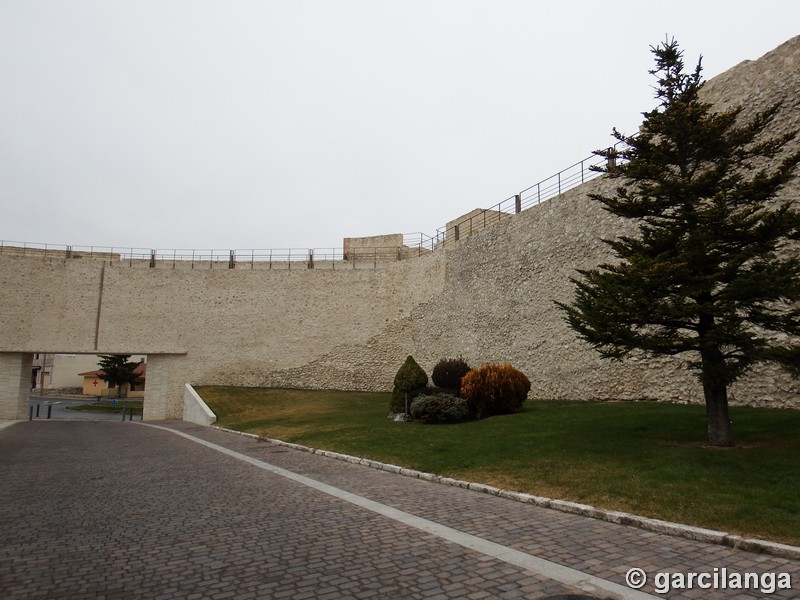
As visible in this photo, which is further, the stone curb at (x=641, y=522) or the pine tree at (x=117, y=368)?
the pine tree at (x=117, y=368)

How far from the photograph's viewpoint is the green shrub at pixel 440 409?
56.3ft

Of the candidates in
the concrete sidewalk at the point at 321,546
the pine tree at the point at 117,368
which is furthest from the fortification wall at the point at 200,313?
the concrete sidewalk at the point at 321,546

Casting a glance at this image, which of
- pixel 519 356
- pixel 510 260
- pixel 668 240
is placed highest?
pixel 510 260

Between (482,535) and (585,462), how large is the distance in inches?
168

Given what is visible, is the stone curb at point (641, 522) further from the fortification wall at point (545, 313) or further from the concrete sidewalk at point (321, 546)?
the fortification wall at point (545, 313)

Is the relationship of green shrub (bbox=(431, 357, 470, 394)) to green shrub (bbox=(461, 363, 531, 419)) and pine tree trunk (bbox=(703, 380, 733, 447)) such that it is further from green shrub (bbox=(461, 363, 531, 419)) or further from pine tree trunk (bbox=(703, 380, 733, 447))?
pine tree trunk (bbox=(703, 380, 733, 447))

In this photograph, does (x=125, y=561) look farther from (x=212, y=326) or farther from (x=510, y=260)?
(x=212, y=326)

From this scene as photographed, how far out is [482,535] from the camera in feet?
19.5

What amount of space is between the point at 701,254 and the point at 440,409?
10012mm

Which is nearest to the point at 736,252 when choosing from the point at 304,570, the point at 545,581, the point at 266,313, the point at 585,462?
the point at 585,462

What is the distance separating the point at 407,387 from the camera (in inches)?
758

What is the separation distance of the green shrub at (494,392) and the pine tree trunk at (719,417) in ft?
26.1

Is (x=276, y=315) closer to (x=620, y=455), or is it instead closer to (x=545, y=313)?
(x=545, y=313)

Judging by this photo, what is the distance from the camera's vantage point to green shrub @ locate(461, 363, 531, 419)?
17438 mm
